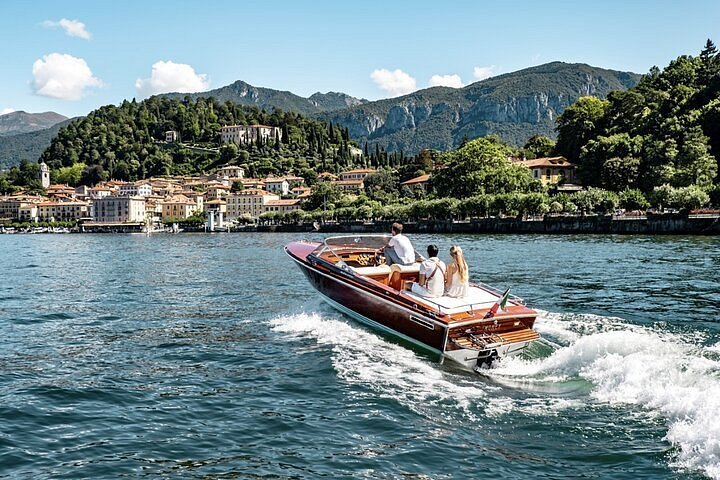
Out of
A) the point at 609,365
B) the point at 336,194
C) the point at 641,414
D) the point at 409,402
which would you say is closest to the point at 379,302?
the point at 409,402

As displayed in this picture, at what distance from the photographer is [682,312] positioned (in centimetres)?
1728

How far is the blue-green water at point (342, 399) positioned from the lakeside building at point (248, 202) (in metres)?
147

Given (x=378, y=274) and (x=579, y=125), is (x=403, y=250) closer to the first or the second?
(x=378, y=274)

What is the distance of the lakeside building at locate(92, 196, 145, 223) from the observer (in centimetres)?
17075

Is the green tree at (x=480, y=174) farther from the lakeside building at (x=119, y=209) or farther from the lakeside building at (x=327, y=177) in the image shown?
the lakeside building at (x=119, y=209)

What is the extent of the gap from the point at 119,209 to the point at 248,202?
35465 millimetres

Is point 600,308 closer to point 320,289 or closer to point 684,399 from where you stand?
point 320,289

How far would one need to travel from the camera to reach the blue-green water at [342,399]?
7.77 meters

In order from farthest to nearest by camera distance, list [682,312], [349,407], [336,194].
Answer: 1. [336,194]
2. [682,312]
3. [349,407]

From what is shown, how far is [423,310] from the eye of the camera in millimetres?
12328

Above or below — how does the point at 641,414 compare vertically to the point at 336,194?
below

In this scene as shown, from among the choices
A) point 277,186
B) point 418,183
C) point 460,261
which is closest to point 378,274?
point 460,261

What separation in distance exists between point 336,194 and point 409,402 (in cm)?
13325

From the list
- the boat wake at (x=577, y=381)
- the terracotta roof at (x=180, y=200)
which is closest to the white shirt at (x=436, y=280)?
the boat wake at (x=577, y=381)
